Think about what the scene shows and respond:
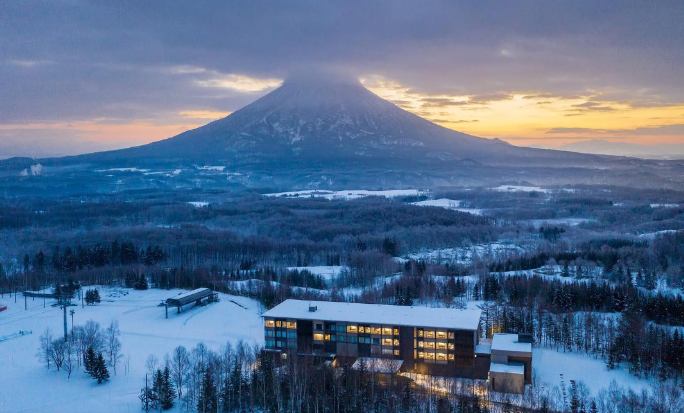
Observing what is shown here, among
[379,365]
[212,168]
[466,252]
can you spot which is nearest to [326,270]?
[466,252]

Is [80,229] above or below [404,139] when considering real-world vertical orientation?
below

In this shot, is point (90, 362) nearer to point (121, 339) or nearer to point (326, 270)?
point (121, 339)

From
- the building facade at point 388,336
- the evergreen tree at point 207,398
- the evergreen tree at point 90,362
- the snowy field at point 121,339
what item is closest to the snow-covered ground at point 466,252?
the snowy field at point 121,339

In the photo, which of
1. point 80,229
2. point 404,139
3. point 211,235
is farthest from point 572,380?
point 404,139

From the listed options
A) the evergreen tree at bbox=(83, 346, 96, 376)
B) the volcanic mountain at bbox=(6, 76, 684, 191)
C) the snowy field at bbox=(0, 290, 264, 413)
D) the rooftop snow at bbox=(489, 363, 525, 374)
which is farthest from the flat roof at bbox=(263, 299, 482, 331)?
the volcanic mountain at bbox=(6, 76, 684, 191)

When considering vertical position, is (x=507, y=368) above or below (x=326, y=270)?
above

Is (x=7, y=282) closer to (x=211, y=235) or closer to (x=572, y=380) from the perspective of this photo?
(x=211, y=235)
